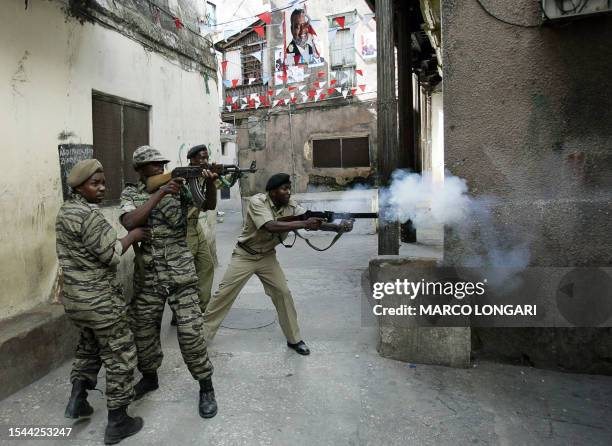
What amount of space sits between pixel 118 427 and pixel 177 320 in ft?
2.23

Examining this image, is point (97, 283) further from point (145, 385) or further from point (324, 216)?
point (324, 216)

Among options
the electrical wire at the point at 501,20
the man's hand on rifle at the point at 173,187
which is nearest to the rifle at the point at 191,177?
the man's hand on rifle at the point at 173,187

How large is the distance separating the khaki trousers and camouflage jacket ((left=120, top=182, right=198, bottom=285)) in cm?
87

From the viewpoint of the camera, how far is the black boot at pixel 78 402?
114 inches

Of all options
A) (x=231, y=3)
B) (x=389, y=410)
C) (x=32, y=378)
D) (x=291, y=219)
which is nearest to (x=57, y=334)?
(x=32, y=378)

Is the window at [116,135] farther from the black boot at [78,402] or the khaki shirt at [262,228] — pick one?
the black boot at [78,402]

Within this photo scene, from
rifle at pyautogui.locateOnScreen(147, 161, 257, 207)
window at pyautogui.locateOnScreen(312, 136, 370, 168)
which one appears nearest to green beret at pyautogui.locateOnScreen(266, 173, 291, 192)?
rifle at pyautogui.locateOnScreen(147, 161, 257, 207)

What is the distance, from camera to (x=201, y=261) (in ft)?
14.9

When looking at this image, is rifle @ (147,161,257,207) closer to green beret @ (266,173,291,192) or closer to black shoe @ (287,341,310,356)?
green beret @ (266,173,291,192)

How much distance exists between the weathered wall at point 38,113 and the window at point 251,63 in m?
12.6

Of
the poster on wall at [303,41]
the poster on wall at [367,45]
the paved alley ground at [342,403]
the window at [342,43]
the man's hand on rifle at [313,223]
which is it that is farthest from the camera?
the window at [342,43]

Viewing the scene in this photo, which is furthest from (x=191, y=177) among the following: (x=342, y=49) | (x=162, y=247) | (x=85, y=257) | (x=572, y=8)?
(x=342, y=49)

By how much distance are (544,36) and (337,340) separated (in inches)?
116

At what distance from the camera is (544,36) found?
3314 millimetres
